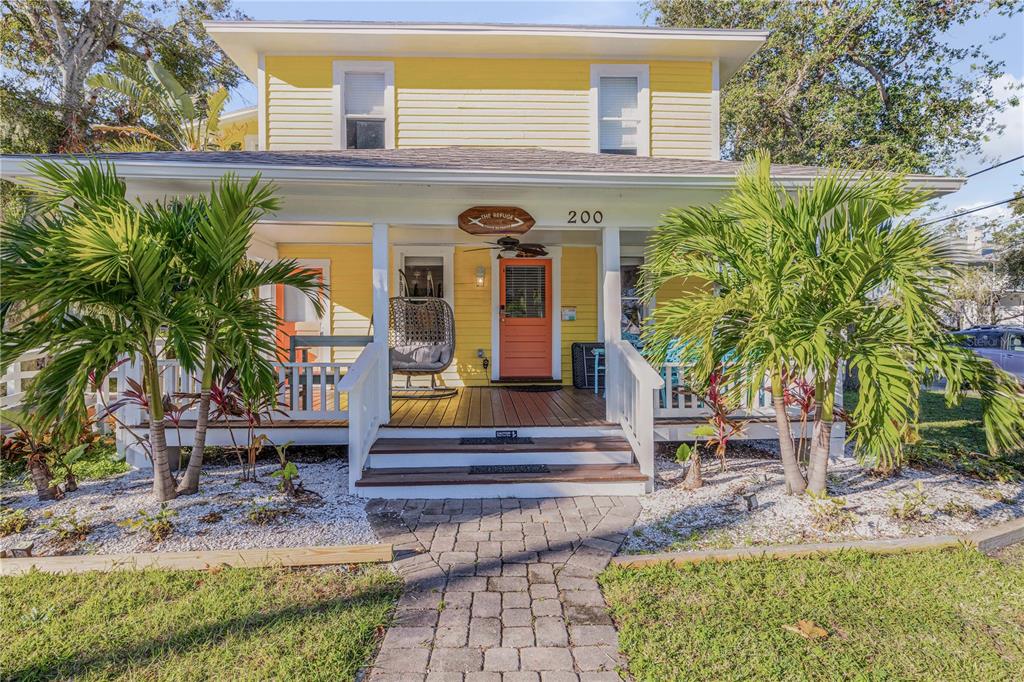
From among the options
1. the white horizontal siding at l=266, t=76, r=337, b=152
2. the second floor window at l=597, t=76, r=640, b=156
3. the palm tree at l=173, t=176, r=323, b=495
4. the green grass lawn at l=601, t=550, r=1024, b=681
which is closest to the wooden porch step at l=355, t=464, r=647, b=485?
the palm tree at l=173, t=176, r=323, b=495

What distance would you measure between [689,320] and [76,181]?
4.40m

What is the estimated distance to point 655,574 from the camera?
3018 millimetres

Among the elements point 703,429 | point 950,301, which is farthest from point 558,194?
point 950,301

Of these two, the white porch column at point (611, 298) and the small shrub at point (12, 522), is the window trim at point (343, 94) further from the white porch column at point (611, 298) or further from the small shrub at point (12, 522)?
the small shrub at point (12, 522)

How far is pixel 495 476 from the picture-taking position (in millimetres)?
4469

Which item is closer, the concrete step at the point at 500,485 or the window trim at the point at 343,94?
the concrete step at the point at 500,485

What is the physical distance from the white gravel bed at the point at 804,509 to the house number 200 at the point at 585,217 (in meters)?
2.63

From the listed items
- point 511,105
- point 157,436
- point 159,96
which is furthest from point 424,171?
point 159,96

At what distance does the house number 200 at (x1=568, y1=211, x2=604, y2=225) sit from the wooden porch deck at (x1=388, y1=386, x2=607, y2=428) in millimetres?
2055

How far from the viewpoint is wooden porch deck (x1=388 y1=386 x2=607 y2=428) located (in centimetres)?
529

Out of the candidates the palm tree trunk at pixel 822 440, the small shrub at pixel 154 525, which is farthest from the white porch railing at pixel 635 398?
the small shrub at pixel 154 525

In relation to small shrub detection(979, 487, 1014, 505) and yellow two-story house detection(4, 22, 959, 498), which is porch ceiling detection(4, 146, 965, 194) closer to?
yellow two-story house detection(4, 22, 959, 498)

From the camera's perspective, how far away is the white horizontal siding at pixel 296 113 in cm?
752

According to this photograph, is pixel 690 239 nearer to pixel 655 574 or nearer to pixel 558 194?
pixel 558 194
